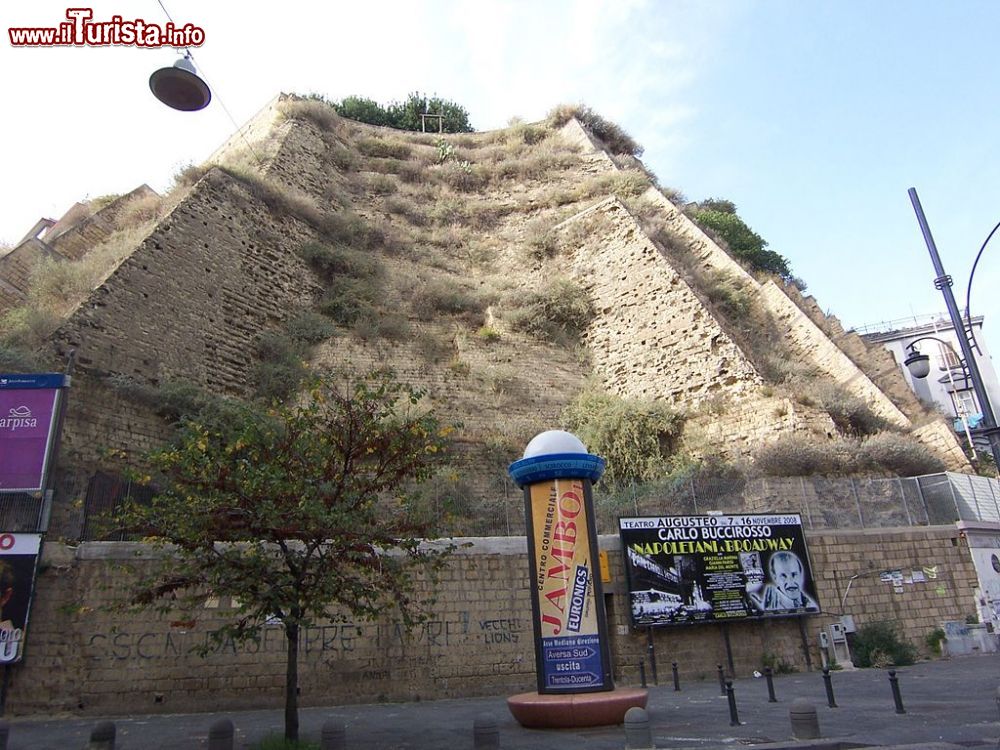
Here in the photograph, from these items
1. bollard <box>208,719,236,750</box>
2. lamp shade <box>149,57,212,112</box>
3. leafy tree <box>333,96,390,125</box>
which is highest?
leafy tree <box>333,96,390,125</box>

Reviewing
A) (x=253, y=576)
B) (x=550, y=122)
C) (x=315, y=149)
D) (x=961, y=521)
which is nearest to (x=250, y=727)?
(x=253, y=576)

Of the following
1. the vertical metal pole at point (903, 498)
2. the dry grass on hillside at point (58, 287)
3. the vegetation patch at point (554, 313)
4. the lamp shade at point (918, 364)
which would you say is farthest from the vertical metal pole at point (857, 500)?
the dry grass on hillside at point (58, 287)

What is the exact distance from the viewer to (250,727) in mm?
8742

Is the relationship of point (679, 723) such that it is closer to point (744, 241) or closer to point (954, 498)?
point (954, 498)

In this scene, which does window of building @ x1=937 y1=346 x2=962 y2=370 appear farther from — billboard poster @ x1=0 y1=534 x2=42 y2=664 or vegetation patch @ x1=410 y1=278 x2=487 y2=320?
billboard poster @ x1=0 y1=534 x2=42 y2=664

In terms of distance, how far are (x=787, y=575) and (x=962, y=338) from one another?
6.13 m

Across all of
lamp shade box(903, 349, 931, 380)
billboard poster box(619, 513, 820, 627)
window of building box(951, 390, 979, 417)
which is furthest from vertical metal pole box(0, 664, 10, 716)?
window of building box(951, 390, 979, 417)

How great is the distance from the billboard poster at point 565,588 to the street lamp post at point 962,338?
19.5ft

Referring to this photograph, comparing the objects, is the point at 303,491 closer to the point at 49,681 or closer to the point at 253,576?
the point at 253,576

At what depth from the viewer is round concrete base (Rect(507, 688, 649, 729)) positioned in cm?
762

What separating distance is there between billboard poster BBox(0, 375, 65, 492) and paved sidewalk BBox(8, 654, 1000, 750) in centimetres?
367

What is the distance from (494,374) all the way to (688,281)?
763 centimetres

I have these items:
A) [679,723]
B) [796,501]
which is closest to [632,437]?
[796,501]

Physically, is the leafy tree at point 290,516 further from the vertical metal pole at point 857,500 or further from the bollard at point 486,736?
the vertical metal pole at point 857,500
